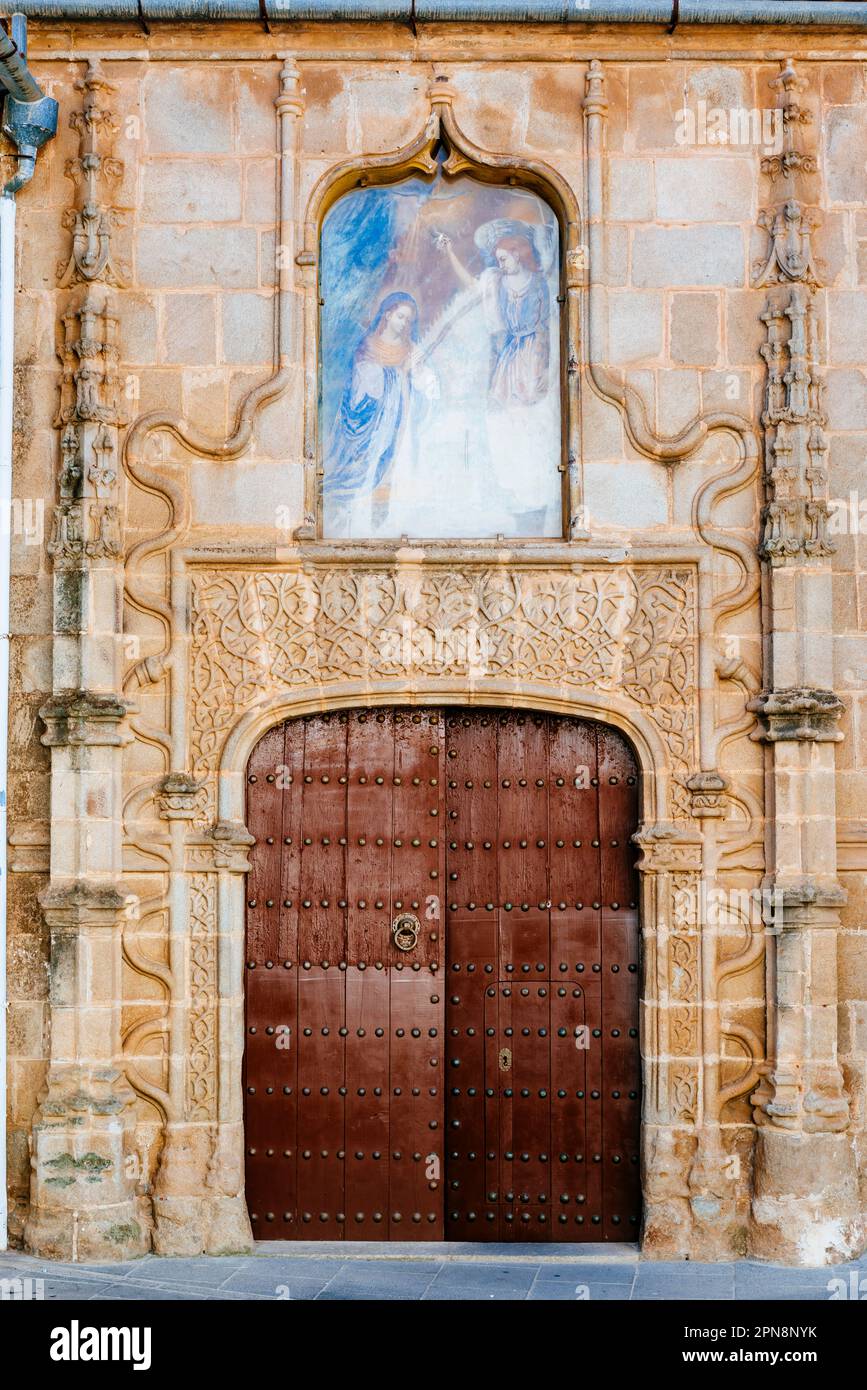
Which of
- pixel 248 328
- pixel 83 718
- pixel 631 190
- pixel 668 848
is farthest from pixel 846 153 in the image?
pixel 83 718

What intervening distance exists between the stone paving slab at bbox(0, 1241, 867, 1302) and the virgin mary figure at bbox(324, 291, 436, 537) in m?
3.68

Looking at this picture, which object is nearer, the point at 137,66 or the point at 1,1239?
the point at 1,1239

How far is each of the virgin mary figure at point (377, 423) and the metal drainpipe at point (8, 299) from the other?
1.65 m

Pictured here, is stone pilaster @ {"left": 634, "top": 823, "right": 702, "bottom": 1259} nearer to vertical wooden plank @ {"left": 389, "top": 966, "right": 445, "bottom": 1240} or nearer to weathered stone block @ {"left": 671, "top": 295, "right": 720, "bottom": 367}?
vertical wooden plank @ {"left": 389, "top": 966, "right": 445, "bottom": 1240}

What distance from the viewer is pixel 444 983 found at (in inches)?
353

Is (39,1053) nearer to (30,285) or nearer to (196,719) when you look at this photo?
(196,719)

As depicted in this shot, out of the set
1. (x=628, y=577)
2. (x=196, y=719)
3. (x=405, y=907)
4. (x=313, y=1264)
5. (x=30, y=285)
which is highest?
(x=30, y=285)

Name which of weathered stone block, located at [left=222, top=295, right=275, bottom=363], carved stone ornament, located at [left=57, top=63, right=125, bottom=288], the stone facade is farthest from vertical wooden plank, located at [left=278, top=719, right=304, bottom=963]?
carved stone ornament, located at [left=57, top=63, right=125, bottom=288]

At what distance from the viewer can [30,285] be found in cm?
912

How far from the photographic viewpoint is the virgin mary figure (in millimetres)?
9195

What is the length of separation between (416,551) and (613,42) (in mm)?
2861

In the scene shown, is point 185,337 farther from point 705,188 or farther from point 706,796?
point 706,796

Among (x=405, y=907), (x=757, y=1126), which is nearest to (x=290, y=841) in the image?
(x=405, y=907)

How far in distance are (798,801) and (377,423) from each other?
9.59ft
